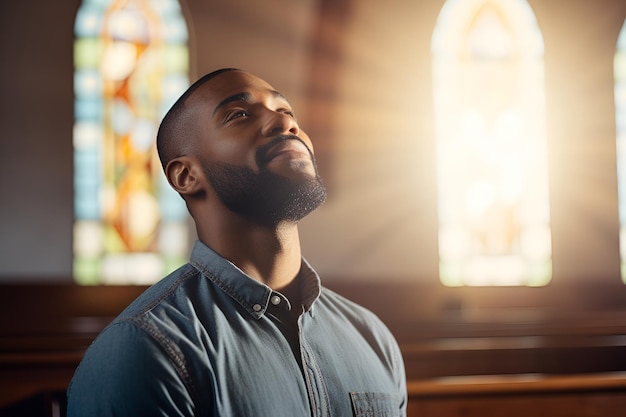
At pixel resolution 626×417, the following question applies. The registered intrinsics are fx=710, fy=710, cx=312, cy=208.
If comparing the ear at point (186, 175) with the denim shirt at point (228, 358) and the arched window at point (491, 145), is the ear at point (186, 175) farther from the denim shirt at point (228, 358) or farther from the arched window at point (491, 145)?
the arched window at point (491, 145)

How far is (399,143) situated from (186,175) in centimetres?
398

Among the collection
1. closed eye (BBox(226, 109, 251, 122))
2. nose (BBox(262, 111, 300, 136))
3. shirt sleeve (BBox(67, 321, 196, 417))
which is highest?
closed eye (BBox(226, 109, 251, 122))

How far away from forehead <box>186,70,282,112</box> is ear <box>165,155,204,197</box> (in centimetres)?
9

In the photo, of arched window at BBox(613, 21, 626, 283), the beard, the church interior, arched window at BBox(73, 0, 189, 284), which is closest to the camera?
the beard

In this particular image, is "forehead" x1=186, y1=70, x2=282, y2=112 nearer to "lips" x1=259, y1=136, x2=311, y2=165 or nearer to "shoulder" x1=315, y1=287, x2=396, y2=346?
"lips" x1=259, y1=136, x2=311, y2=165

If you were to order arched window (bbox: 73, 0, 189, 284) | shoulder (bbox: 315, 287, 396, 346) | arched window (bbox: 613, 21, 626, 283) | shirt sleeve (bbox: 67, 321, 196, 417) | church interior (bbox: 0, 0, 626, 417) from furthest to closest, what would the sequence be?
arched window (bbox: 613, 21, 626, 283)
arched window (bbox: 73, 0, 189, 284)
church interior (bbox: 0, 0, 626, 417)
shoulder (bbox: 315, 287, 396, 346)
shirt sleeve (bbox: 67, 321, 196, 417)

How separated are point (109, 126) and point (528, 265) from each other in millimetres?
3109

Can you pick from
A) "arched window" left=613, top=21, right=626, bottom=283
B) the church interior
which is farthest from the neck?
"arched window" left=613, top=21, right=626, bottom=283

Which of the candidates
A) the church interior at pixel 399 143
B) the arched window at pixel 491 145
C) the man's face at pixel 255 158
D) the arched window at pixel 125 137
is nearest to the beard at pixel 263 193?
the man's face at pixel 255 158

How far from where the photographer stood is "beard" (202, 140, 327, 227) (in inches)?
40.9

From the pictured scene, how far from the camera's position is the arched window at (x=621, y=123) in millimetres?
5105

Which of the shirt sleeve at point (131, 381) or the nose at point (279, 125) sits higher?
the nose at point (279, 125)

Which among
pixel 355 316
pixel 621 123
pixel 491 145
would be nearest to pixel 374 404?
pixel 355 316

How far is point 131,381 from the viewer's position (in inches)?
34.8
